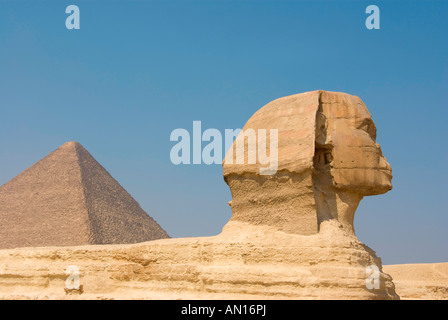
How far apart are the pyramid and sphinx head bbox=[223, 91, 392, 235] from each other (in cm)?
4539

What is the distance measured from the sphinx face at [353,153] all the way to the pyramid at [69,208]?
4578cm

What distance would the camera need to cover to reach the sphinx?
8.47 meters

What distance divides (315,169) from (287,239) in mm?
1205

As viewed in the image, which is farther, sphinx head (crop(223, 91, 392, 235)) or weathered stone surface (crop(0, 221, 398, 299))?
sphinx head (crop(223, 91, 392, 235))

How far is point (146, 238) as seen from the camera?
56281 millimetres

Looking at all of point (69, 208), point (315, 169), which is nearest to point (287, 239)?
point (315, 169)

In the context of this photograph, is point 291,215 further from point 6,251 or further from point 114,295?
point 6,251

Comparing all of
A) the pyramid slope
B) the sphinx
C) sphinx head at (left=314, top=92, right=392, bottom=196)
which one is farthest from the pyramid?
sphinx head at (left=314, top=92, right=392, bottom=196)

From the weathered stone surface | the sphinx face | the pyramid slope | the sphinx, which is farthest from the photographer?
the pyramid slope

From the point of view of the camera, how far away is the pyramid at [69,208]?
55219 mm

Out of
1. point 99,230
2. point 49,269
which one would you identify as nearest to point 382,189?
point 49,269

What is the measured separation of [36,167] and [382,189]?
213 ft

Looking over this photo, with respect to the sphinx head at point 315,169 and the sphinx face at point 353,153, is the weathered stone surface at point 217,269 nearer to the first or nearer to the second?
the sphinx head at point 315,169

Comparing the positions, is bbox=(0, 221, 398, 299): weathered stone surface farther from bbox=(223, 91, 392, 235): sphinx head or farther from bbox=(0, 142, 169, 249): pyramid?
bbox=(0, 142, 169, 249): pyramid
